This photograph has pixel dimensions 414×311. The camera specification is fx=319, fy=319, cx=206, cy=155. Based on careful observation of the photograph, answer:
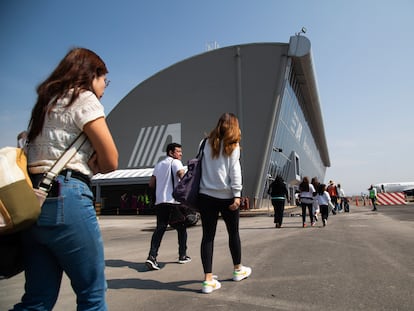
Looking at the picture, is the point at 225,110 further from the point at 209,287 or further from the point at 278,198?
the point at 209,287

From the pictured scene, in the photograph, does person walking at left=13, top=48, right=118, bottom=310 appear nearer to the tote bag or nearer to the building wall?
the tote bag

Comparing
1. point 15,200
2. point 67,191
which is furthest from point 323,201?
point 15,200

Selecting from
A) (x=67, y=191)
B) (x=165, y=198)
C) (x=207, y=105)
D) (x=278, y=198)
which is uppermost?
(x=207, y=105)

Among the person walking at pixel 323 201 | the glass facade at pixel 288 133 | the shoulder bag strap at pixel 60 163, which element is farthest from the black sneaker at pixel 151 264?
the glass facade at pixel 288 133

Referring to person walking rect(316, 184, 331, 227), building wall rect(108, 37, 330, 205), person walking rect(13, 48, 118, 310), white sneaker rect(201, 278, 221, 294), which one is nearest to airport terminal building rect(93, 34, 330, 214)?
building wall rect(108, 37, 330, 205)

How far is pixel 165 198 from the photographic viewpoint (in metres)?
4.54

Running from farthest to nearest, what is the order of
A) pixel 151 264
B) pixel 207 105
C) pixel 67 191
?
pixel 207 105
pixel 151 264
pixel 67 191

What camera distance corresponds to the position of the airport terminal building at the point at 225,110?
83.0 ft

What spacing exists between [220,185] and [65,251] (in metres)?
2.02

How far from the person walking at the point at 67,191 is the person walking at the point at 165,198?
285 cm

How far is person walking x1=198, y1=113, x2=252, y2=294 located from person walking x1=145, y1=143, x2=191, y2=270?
4.13 feet

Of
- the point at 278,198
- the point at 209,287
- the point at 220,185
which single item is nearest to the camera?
the point at 209,287

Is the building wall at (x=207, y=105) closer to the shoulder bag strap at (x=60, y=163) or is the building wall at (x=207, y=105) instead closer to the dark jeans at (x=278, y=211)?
the dark jeans at (x=278, y=211)

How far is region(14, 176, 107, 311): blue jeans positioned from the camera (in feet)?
4.75
